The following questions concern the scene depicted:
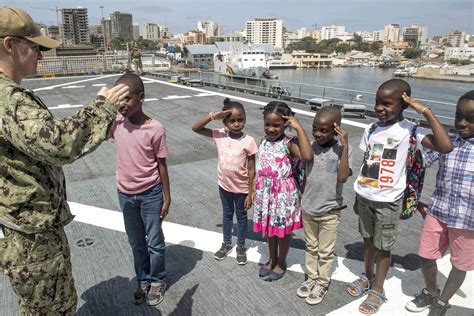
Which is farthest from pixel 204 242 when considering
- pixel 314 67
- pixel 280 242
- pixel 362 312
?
pixel 314 67

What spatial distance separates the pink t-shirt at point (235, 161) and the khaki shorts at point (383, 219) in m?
1.06

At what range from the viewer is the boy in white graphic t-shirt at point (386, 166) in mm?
2326

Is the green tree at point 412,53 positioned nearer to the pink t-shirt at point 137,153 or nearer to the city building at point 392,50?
the city building at point 392,50

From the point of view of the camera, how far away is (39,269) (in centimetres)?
165

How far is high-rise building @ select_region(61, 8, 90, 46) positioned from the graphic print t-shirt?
164870mm

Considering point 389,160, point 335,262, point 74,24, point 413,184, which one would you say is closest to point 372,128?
point 389,160

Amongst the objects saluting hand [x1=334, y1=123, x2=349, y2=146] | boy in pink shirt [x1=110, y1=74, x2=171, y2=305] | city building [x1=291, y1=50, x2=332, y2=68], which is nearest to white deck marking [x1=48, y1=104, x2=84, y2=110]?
boy in pink shirt [x1=110, y1=74, x2=171, y2=305]

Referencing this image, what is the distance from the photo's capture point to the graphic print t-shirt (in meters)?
2.42

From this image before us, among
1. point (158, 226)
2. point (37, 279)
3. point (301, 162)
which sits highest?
point (301, 162)

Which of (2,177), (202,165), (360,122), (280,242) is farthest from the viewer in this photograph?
(360,122)

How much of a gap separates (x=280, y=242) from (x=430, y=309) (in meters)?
1.30

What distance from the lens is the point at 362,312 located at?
2.63 meters

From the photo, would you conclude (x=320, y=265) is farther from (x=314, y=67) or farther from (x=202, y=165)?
(x=314, y=67)

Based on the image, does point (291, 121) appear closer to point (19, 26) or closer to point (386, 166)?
point (386, 166)
